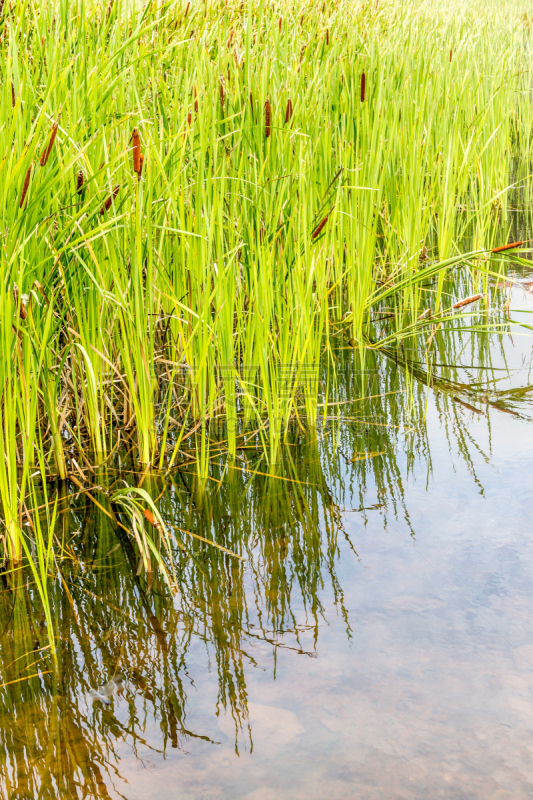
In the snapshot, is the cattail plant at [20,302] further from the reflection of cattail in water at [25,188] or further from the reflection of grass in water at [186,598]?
the reflection of grass in water at [186,598]

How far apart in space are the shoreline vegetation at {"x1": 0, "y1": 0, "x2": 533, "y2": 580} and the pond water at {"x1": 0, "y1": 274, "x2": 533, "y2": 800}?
101 mm

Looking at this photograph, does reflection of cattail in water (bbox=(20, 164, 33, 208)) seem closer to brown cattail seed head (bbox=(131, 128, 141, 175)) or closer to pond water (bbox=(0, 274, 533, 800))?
brown cattail seed head (bbox=(131, 128, 141, 175))

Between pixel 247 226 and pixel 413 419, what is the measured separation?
745 millimetres

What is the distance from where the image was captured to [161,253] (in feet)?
6.08

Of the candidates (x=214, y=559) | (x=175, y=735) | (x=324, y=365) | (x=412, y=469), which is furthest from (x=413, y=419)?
(x=175, y=735)

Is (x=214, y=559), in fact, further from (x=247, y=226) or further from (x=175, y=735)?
(x=247, y=226)

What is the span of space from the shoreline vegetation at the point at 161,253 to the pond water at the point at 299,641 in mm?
101

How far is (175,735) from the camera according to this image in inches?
41.0

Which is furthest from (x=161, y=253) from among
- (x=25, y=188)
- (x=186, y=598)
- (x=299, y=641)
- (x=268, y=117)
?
(x=299, y=641)

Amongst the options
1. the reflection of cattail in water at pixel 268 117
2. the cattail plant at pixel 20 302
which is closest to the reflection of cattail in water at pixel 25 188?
the cattail plant at pixel 20 302

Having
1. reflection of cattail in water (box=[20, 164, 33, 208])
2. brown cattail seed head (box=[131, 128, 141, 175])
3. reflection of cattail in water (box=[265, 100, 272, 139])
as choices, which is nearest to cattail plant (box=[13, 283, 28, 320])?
reflection of cattail in water (box=[20, 164, 33, 208])

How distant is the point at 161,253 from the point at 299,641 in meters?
1.11

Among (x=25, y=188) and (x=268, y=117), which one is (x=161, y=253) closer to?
(x=268, y=117)

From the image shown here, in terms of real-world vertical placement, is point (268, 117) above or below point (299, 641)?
above
